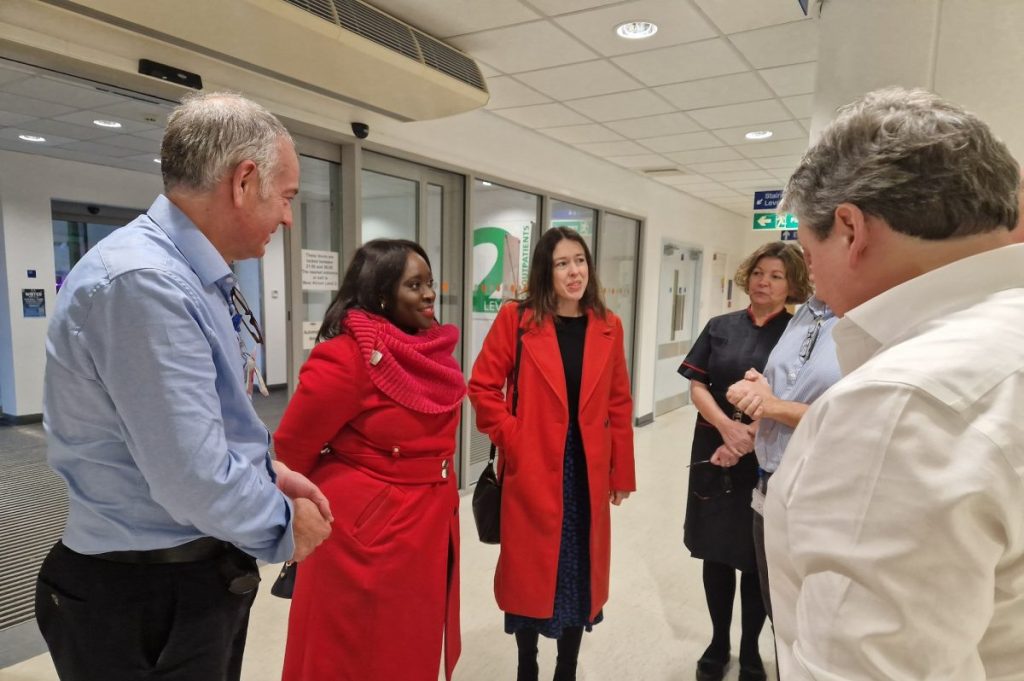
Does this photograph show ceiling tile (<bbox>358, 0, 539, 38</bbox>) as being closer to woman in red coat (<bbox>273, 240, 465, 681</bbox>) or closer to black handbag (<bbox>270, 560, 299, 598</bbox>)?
woman in red coat (<bbox>273, 240, 465, 681</bbox>)

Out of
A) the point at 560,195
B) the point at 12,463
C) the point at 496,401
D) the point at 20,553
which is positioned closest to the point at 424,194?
the point at 560,195

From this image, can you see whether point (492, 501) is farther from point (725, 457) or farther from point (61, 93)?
point (61, 93)

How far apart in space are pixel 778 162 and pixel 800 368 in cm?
458

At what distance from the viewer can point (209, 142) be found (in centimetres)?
107

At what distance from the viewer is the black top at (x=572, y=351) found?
2004mm

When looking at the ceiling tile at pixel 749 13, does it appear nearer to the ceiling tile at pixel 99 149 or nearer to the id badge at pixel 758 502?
the id badge at pixel 758 502

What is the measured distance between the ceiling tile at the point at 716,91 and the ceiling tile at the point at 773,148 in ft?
4.28

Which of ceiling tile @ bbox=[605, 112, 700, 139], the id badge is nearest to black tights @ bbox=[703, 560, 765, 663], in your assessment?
the id badge

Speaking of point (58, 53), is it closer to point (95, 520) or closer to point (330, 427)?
point (330, 427)

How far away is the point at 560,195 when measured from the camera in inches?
198

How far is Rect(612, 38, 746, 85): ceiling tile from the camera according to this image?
2883 mm

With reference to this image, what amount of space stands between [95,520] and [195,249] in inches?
21.1

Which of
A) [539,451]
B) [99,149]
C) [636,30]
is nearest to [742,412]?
[539,451]

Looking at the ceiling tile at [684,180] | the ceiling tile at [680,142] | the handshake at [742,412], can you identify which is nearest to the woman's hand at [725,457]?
the handshake at [742,412]
